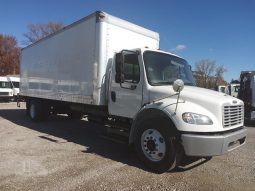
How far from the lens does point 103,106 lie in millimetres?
8031

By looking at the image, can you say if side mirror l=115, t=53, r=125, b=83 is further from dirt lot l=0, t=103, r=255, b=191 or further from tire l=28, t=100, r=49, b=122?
tire l=28, t=100, r=49, b=122

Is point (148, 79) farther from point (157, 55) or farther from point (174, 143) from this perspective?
point (174, 143)

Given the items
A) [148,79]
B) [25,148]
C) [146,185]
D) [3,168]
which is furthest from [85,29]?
[146,185]

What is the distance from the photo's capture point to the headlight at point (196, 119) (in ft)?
17.8

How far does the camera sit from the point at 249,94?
14.2m

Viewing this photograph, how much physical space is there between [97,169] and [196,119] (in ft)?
7.24

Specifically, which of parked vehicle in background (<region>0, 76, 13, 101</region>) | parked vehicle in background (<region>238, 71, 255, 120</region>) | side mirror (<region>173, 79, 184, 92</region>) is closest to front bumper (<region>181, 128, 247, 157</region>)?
side mirror (<region>173, 79, 184, 92</region>)

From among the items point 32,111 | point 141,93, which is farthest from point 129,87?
point 32,111

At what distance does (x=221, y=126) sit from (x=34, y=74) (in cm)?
925

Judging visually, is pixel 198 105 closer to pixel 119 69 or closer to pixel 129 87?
pixel 129 87

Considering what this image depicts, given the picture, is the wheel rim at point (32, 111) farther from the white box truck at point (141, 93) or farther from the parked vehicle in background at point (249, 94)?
the parked vehicle in background at point (249, 94)

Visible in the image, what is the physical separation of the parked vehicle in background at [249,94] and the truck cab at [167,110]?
7728mm

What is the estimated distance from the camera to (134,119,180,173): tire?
5.69 metres

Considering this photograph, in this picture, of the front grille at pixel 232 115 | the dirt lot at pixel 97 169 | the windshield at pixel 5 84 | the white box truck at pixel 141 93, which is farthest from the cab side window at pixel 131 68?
the windshield at pixel 5 84
